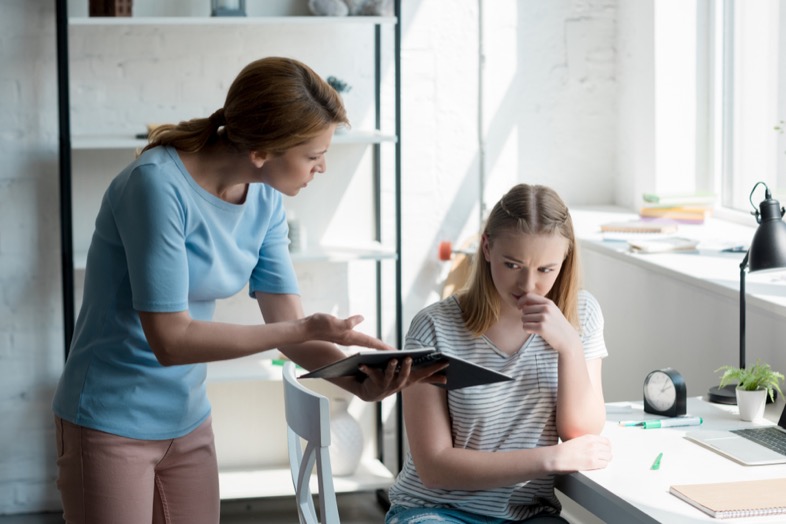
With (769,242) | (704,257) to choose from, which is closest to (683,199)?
(704,257)

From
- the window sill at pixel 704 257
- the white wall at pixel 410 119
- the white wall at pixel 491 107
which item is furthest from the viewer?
the white wall at pixel 491 107

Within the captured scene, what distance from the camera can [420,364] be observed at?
1824 mm

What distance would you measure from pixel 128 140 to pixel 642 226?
169cm

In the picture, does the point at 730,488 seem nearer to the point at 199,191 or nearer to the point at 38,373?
the point at 199,191

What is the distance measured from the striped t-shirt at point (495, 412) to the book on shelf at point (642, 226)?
1.48 metres

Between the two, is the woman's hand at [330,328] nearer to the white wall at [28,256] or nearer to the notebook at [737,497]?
the notebook at [737,497]

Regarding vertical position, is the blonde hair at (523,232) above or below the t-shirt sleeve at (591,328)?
above

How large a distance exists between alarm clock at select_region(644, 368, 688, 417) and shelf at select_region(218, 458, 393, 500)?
1.59 meters

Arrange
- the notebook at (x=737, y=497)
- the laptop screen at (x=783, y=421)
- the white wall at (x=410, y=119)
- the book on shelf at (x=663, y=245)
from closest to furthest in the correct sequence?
the notebook at (x=737, y=497), the laptop screen at (x=783, y=421), the book on shelf at (x=663, y=245), the white wall at (x=410, y=119)

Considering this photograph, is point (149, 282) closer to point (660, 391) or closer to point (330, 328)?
point (330, 328)

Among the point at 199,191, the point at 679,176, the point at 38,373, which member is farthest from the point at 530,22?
the point at 199,191

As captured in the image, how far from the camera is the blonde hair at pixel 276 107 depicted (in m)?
1.78

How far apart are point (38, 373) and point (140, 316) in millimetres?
2166

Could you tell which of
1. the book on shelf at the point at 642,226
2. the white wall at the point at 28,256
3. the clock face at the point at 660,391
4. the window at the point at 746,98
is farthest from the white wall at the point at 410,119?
the clock face at the point at 660,391
